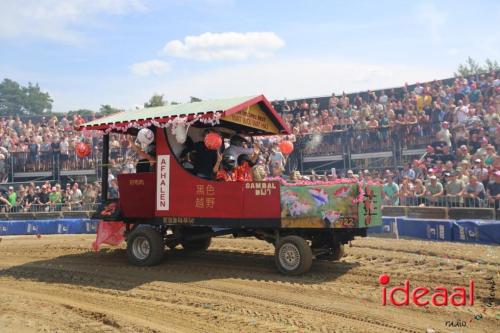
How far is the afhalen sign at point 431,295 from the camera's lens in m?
6.36

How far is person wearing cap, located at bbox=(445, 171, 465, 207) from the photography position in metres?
12.7

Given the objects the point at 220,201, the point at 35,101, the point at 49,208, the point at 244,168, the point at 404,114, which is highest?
the point at 35,101

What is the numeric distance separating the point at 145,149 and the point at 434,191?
8.19 metres

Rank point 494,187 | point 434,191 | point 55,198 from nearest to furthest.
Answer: point 494,187
point 434,191
point 55,198

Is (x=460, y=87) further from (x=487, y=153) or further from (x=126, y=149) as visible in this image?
(x=126, y=149)

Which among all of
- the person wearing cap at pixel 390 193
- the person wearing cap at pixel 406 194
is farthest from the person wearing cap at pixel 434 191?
the person wearing cap at pixel 390 193

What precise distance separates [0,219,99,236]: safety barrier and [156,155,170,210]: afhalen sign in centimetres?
870

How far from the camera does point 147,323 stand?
586cm

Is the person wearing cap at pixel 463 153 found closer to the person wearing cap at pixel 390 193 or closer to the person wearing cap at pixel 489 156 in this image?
the person wearing cap at pixel 489 156

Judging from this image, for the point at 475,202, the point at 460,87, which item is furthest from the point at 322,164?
the point at 475,202

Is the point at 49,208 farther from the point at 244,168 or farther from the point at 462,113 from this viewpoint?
the point at 462,113

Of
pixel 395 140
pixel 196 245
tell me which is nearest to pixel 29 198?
pixel 196 245

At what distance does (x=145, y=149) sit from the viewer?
31.4ft

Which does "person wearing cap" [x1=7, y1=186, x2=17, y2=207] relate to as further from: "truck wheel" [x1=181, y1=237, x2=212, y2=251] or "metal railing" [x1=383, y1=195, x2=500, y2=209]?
"metal railing" [x1=383, y1=195, x2=500, y2=209]
